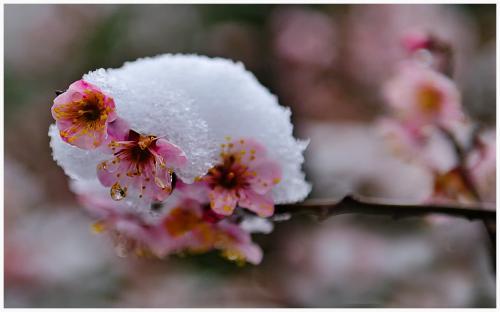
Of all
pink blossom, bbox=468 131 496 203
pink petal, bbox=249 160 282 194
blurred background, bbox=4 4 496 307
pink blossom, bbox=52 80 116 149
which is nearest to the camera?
pink blossom, bbox=52 80 116 149

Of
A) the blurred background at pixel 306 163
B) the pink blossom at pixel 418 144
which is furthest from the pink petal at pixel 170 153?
the blurred background at pixel 306 163

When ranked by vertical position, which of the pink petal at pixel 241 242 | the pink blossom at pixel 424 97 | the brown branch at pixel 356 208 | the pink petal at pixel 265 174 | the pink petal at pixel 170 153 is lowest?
the pink petal at pixel 241 242

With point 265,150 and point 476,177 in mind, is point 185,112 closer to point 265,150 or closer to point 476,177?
point 265,150

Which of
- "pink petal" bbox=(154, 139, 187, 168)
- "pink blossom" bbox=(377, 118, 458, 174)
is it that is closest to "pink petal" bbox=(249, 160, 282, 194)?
"pink petal" bbox=(154, 139, 187, 168)

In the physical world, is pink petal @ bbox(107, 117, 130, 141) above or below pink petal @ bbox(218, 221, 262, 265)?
above

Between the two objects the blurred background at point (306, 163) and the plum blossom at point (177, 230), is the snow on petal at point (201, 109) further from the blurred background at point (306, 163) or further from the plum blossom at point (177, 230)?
the blurred background at point (306, 163)

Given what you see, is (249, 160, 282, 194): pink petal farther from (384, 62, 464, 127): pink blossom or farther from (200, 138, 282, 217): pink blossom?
(384, 62, 464, 127): pink blossom

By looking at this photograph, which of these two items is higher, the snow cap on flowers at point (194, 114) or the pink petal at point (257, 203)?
the snow cap on flowers at point (194, 114)
